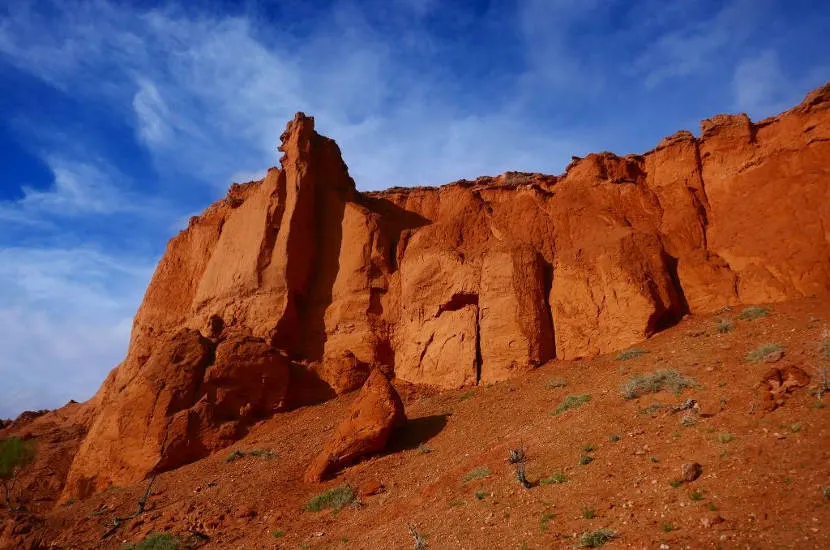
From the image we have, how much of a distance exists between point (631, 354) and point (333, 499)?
32.9ft

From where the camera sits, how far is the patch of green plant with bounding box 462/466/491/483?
12.3 m

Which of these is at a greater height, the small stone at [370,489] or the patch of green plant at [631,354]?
the patch of green plant at [631,354]

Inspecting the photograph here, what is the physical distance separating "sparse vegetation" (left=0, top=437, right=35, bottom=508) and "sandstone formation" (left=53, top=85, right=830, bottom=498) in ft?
8.64

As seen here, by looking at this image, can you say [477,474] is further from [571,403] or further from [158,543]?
[158,543]

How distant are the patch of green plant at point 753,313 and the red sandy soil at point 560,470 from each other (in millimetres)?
297

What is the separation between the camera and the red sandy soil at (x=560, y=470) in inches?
322

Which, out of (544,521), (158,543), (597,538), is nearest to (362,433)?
(158,543)

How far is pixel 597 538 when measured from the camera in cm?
812

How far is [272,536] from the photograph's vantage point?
12.9 m

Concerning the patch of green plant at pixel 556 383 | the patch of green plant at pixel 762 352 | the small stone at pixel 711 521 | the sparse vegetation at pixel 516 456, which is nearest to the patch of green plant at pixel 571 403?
the patch of green plant at pixel 556 383

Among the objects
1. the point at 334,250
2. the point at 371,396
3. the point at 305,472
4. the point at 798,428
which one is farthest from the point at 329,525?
the point at 334,250

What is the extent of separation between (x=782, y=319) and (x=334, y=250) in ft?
58.2

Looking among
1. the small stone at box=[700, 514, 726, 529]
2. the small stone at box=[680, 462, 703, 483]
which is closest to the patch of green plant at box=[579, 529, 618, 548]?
the small stone at box=[700, 514, 726, 529]

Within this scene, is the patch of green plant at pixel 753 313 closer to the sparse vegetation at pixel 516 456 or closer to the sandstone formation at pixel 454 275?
the sandstone formation at pixel 454 275
